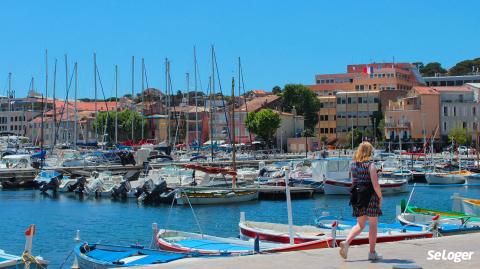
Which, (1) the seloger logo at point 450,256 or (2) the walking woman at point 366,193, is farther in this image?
(1) the seloger logo at point 450,256

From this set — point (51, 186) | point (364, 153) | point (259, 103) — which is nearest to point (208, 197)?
point (51, 186)

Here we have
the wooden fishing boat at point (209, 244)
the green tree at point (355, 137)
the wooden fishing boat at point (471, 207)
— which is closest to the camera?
the wooden fishing boat at point (209, 244)

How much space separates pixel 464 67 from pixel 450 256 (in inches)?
7254

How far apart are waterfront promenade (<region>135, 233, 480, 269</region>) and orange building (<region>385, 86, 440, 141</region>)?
101 meters

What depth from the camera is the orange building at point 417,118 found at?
4476 inches

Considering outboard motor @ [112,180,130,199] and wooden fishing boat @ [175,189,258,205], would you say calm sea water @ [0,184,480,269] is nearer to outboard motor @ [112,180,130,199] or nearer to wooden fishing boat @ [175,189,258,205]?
wooden fishing boat @ [175,189,258,205]

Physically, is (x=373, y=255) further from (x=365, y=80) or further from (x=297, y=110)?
(x=365, y=80)

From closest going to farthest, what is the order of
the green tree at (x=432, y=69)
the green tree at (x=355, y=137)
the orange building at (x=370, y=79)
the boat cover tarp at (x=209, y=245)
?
the boat cover tarp at (x=209, y=245) < the green tree at (x=355, y=137) < the orange building at (x=370, y=79) < the green tree at (x=432, y=69)

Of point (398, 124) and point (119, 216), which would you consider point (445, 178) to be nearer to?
point (119, 216)

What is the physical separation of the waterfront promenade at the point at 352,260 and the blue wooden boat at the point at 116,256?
3.74m

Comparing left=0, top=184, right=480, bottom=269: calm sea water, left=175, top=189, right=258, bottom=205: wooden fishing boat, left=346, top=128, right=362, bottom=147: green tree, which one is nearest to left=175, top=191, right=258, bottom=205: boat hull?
left=175, top=189, right=258, bottom=205: wooden fishing boat

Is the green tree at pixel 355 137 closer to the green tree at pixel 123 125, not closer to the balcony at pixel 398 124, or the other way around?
the balcony at pixel 398 124

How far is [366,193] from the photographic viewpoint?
42.4 ft

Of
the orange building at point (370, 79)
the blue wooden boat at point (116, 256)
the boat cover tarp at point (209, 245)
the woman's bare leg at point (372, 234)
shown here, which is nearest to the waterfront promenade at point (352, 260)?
the woman's bare leg at point (372, 234)
